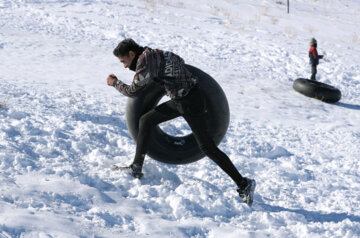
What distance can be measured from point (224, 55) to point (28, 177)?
Answer: 8850 mm

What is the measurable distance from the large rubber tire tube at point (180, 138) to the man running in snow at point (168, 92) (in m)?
0.34

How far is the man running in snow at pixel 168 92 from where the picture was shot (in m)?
3.59

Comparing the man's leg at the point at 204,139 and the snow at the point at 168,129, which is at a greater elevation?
the man's leg at the point at 204,139

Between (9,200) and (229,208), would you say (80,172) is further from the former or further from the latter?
(229,208)

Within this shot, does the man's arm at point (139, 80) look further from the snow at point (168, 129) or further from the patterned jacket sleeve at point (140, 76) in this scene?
the snow at point (168, 129)

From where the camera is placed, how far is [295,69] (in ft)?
38.7

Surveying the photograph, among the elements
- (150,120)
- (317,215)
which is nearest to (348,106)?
(317,215)

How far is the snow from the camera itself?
354 cm

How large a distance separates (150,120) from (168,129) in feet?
7.32

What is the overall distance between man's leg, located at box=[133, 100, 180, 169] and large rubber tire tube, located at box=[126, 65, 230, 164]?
0.34 metres

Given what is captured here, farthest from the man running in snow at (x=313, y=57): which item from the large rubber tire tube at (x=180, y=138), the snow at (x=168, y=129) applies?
the large rubber tire tube at (x=180, y=138)

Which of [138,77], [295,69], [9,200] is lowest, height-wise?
[295,69]

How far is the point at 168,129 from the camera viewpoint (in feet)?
20.5

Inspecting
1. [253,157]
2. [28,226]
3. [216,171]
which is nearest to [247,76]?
[253,157]
